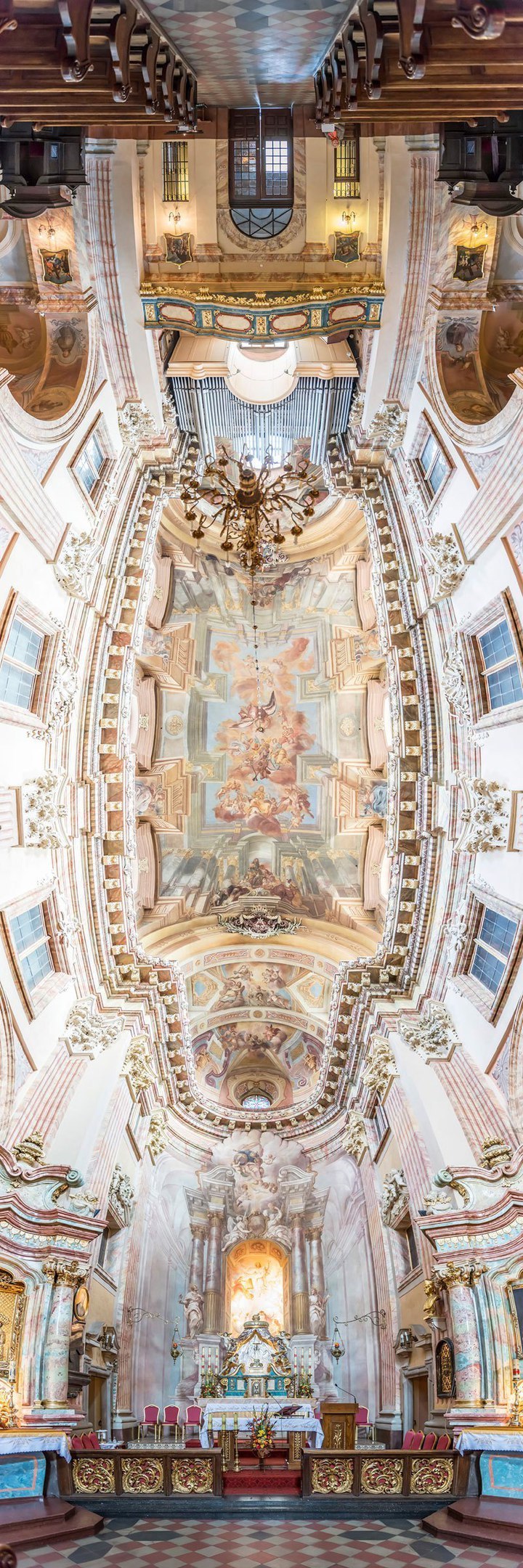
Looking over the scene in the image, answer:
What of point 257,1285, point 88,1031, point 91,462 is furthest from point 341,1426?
point 91,462

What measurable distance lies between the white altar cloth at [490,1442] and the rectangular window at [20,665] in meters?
11.4

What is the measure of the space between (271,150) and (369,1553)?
55.7ft

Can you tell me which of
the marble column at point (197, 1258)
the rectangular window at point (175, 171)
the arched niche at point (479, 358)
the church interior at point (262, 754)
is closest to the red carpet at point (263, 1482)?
the church interior at point (262, 754)

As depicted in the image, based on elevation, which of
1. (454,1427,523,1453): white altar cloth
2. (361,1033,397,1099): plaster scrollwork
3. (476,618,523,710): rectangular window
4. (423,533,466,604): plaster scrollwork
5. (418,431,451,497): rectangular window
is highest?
(418,431,451,497): rectangular window

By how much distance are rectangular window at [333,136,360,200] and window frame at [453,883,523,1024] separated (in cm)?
1033

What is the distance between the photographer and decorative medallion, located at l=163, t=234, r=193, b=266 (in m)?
14.0

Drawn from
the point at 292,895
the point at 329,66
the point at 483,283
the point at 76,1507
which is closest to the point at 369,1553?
the point at 76,1507

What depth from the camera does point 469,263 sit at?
13125mm

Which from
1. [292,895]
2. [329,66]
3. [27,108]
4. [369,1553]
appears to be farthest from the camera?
[292,895]

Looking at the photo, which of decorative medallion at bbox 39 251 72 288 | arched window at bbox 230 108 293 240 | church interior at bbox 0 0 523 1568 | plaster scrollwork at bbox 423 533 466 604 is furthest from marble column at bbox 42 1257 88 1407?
arched window at bbox 230 108 293 240

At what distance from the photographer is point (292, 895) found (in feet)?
84.2

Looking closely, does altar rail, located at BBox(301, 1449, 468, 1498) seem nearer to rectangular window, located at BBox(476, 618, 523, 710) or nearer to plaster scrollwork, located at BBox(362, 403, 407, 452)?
rectangular window, located at BBox(476, 618, 523, 710)

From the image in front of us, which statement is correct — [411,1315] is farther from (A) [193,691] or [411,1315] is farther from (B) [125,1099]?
(A) [193,691]

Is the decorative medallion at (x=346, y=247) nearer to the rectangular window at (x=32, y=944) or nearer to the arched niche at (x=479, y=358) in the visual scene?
the arched niche at (x=479, y=358)
